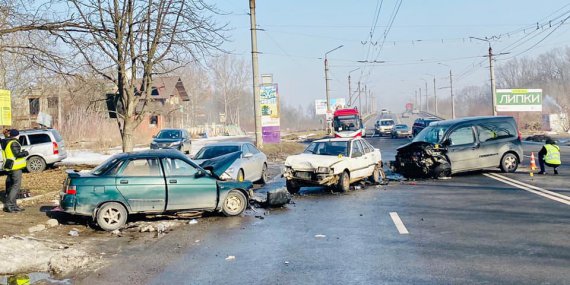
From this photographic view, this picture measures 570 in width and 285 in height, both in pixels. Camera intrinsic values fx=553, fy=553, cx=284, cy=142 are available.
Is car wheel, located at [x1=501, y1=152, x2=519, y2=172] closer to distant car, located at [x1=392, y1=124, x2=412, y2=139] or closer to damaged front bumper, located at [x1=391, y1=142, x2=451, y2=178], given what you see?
damaged front bumper, located at [x1=391, y1=142, x2=451, y2=178]

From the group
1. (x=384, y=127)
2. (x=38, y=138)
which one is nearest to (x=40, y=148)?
(x=38, y=138)

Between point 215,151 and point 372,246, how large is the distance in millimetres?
10125

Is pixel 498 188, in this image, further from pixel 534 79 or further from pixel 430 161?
pixel 534 79

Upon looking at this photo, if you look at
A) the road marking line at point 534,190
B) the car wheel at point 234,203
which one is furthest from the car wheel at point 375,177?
the car wheel at point 234,203

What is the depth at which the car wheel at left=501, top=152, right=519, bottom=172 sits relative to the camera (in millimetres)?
17938

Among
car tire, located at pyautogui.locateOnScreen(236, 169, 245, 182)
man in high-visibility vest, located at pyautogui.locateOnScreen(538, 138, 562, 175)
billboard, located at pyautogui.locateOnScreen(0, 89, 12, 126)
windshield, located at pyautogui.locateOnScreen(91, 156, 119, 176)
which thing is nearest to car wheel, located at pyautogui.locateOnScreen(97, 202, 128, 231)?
windshield, located at pyautogui.locateOnScreen(91, 156, 119, 176)

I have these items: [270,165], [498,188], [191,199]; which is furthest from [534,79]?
[191,199]

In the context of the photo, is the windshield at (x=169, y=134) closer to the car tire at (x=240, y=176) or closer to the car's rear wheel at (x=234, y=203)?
the car tire at (x=240, y=176)

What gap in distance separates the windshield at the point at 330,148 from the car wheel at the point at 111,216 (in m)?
6.76

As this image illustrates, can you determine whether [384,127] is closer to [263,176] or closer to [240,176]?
[263,176]

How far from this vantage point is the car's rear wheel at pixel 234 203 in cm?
1146

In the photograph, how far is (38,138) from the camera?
73.2 ft

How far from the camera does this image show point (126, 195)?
10531 mm

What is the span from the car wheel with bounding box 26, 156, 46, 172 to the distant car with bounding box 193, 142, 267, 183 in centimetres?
824
